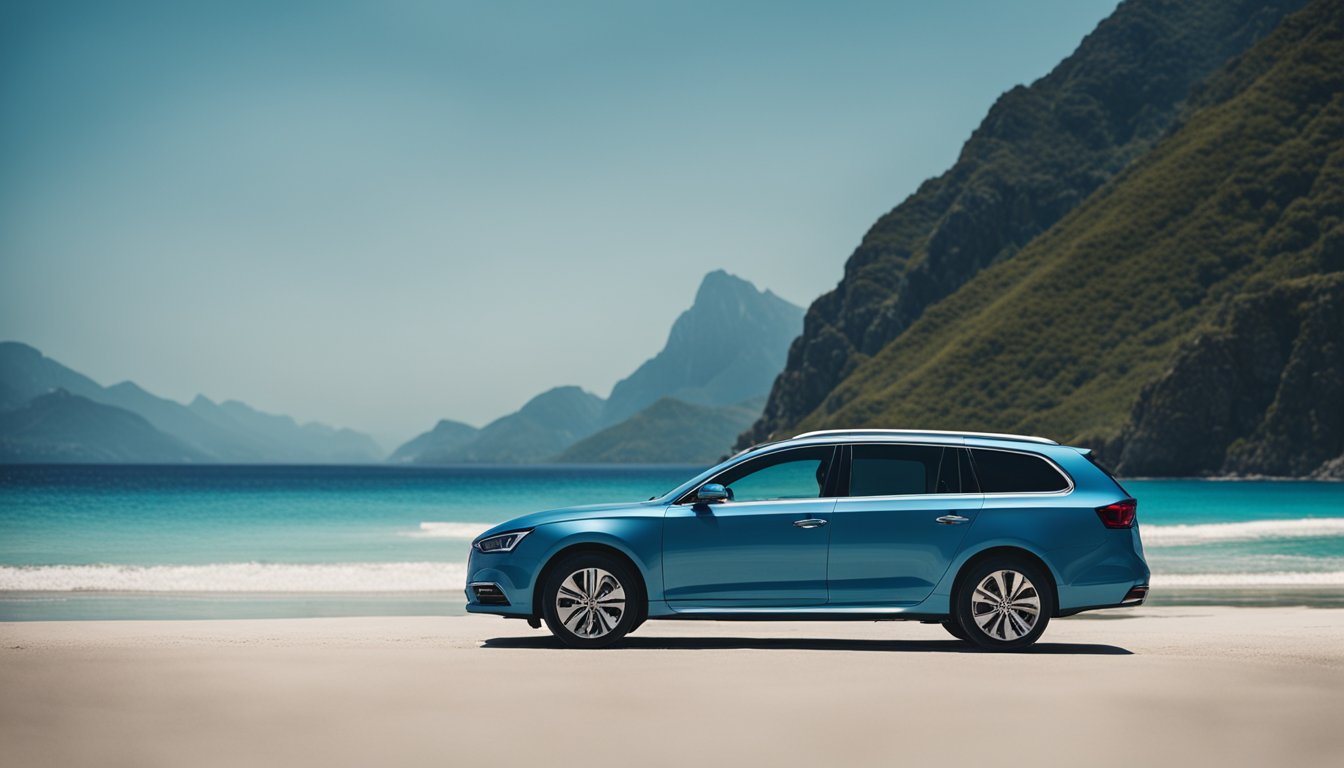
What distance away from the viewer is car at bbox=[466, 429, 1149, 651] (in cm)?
Result: 1134

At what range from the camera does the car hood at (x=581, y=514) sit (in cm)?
1158

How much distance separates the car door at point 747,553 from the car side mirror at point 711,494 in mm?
45

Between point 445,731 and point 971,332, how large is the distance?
535 feet

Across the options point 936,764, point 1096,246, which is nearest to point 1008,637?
point 936,764

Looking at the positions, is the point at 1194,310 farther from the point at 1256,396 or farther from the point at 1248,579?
the point at 1248,579

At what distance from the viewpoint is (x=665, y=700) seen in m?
8.72

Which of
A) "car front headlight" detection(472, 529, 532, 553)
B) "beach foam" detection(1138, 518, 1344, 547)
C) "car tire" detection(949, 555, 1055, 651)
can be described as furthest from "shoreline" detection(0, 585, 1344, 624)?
"beach foam" detection(1138, 518, 1344, 547)

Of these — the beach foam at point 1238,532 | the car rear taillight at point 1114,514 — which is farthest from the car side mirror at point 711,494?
the beach foam at point 1238,532

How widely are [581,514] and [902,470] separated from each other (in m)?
2.90

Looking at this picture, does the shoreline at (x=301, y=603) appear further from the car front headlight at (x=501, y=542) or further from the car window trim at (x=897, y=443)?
the car window trim at (x=897, y=443)

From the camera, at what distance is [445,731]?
7.69 m

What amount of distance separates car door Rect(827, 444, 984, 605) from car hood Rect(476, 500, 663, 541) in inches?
65.2

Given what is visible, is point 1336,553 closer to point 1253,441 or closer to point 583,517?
point 583,517

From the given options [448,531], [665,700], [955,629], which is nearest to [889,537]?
[955,629]
